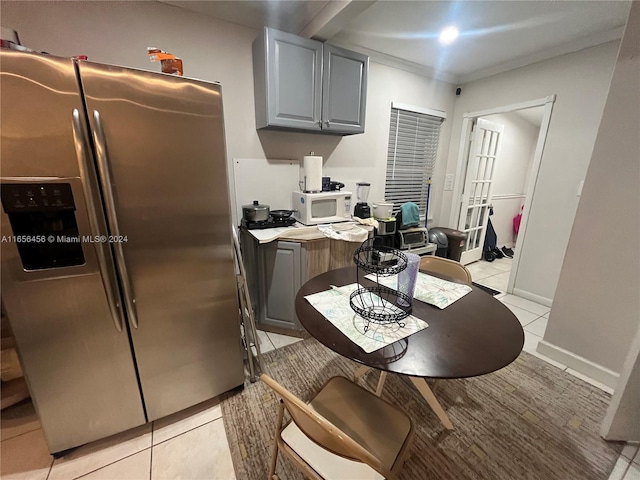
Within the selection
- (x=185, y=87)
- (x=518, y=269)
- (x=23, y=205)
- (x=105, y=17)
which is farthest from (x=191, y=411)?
(x=518, y=269)

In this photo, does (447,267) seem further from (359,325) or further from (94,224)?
(94,224)

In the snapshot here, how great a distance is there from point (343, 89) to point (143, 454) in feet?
9.63

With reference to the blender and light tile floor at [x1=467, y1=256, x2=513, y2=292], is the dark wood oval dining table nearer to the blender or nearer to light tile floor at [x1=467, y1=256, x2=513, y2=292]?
the blender

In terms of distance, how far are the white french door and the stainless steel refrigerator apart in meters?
3.51

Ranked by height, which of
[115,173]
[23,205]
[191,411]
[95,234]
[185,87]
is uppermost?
[185,87]

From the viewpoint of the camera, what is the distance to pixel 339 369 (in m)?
1.95

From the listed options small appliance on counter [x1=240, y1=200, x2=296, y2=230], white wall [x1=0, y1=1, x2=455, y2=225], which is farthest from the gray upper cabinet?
small appliance on counter [x1=240, y1=200, x2=296, y2=230]

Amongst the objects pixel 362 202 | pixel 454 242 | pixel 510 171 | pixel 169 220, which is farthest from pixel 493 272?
pixel 169 220

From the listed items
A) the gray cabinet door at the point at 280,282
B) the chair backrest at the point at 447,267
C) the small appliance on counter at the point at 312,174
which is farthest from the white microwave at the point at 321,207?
the chair backrest at the point at 447,267

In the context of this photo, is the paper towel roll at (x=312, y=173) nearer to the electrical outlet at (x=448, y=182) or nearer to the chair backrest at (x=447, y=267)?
the chair backrest at (x=447, y=267)

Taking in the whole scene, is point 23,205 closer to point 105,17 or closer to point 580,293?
point 105,17

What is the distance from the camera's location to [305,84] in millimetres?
2146

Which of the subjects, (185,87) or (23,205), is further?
(185,87)

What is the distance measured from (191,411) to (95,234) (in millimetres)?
1232
